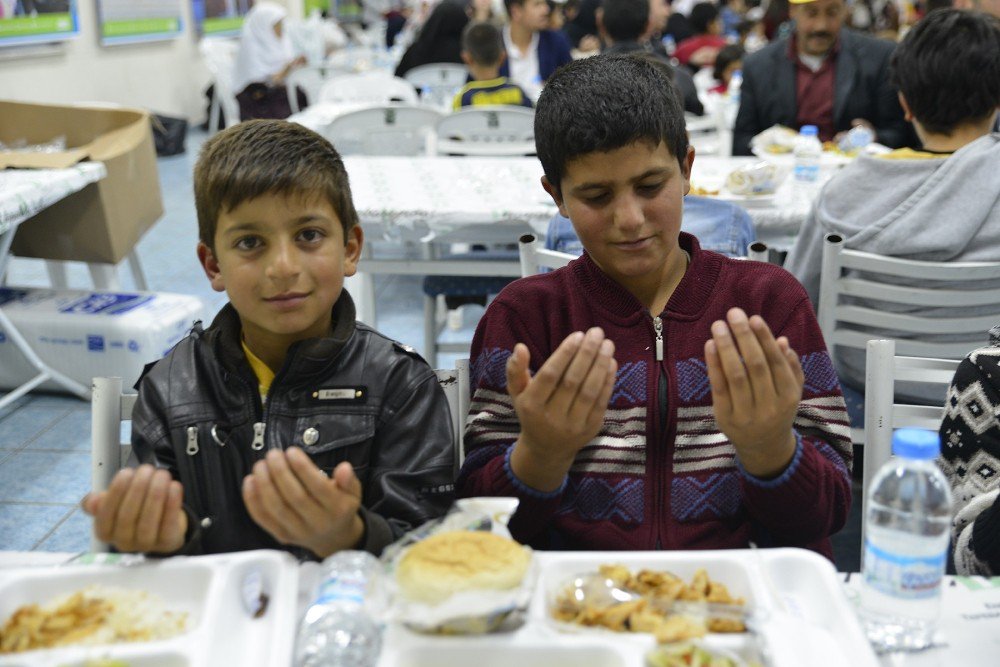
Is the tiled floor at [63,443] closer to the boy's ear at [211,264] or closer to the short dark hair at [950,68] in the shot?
the short dark hair at [950,68]

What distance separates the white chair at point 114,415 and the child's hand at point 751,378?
40cm

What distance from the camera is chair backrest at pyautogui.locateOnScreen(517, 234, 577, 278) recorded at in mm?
2021

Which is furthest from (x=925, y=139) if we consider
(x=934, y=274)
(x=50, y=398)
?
(x=50, y=398)

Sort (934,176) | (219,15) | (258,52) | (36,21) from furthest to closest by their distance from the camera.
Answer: (219,15) < (258,52) < (36,21) < (934,176)

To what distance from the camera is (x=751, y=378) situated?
102cm

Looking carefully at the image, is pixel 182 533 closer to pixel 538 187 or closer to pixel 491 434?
pixel 491 434

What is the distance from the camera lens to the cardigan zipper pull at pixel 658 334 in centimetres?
131

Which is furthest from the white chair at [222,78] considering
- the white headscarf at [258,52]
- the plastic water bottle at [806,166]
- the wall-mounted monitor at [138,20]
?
the plastic water bottle at [806,166]

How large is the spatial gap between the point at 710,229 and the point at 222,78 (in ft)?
23.3

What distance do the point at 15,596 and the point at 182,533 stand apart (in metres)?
0.17

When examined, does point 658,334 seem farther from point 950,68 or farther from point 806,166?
point 806,166

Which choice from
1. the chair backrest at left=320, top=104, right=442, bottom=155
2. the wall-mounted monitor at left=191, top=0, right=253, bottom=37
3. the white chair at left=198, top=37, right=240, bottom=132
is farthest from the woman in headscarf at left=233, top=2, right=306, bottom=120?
the chair backrest at left=320, top=104, right=442, bottom=155

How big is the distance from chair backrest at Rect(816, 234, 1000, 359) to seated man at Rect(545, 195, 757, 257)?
192 mm

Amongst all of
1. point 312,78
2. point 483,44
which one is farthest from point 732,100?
point 312,78
